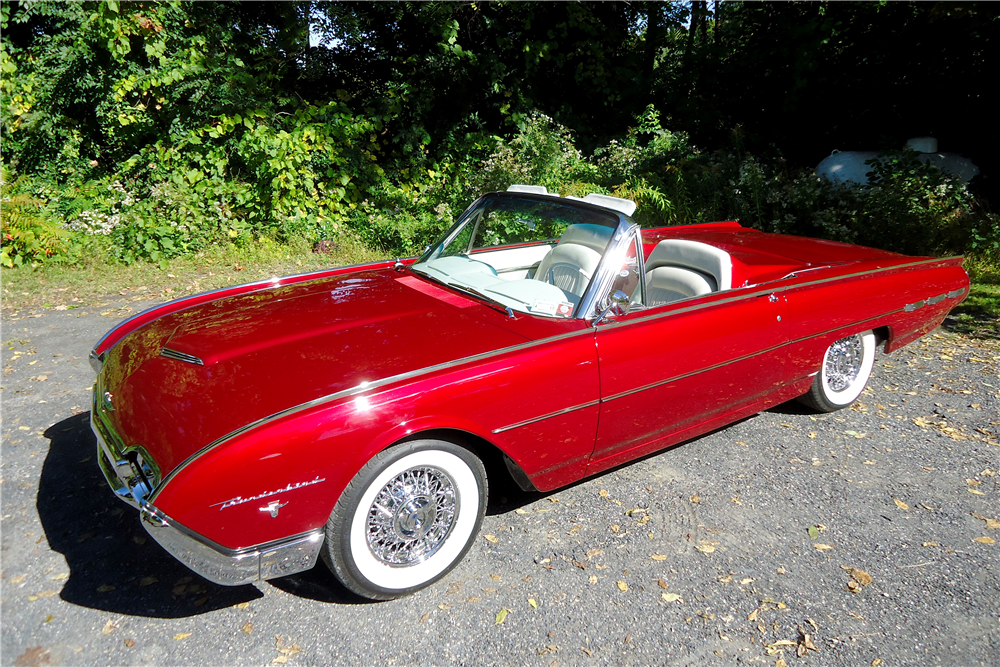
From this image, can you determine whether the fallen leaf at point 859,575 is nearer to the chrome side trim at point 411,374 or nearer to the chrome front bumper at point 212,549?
the chrome side trim at point 411,374

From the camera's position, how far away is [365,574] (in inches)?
97.0

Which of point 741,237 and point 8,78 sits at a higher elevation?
point 8,78

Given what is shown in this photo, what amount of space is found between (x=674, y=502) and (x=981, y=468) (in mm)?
1765

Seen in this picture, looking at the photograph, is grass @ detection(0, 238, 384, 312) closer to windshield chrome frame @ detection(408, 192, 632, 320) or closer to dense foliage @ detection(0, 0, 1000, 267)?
dense foliage @ detection(0, 0, 1000, 267)

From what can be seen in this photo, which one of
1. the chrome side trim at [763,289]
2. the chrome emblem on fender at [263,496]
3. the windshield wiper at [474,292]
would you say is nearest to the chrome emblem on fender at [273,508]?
the chrome emblem on fender at [263,496]

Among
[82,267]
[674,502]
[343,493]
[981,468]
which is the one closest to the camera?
[343,493]

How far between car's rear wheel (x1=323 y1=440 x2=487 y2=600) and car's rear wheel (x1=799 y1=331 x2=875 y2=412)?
245 centimetres

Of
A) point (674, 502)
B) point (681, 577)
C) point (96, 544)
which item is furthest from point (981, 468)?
point (96, 544)

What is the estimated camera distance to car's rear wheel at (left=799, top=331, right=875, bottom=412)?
4.05 meters

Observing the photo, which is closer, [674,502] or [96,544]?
[96,544]

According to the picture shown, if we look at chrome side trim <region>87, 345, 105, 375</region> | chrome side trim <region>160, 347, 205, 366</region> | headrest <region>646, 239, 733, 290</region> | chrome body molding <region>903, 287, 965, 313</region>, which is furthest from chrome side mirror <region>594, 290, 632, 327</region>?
chrome side trim <region>87, 345, 105, 375</region>

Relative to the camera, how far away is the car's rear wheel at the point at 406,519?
93.4 inches

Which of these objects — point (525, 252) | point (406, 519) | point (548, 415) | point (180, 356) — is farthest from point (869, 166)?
point (180, 356)

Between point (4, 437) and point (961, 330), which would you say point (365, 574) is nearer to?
point (4, 437)
